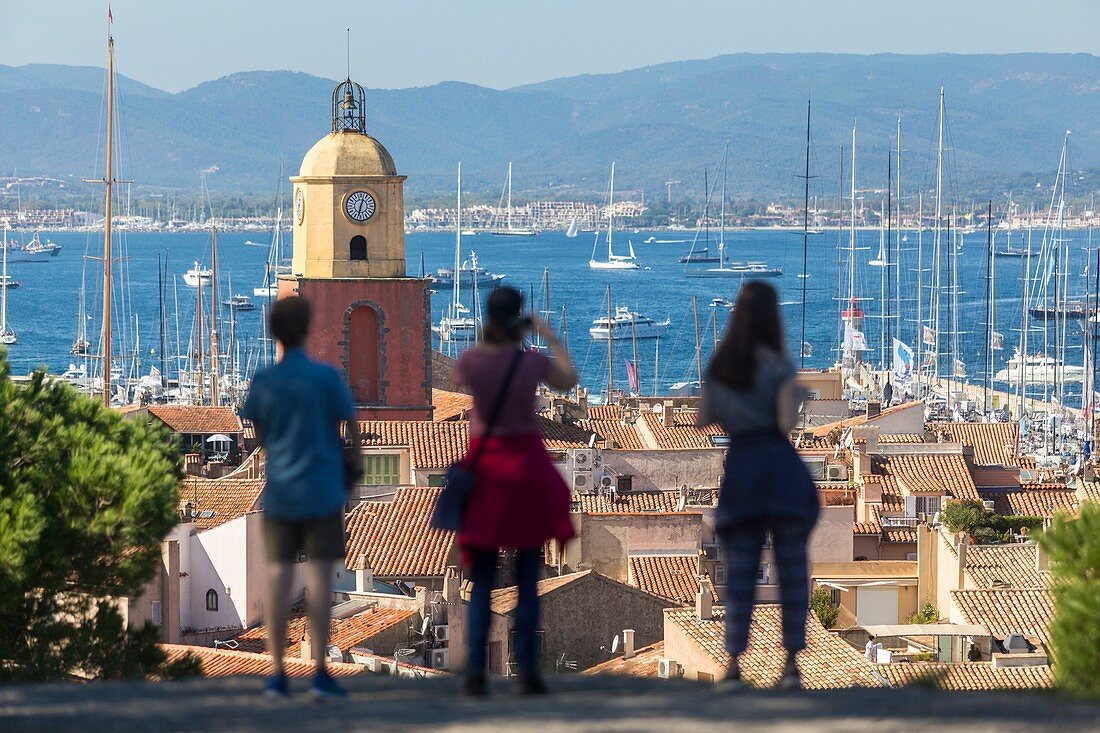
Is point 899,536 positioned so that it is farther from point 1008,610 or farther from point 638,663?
point 638,663

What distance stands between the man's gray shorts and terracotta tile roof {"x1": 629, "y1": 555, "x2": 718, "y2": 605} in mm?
19198

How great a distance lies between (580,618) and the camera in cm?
2517

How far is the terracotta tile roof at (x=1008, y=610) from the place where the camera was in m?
22.8

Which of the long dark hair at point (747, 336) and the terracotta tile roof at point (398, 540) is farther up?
the long dark hair at point (747, 336)

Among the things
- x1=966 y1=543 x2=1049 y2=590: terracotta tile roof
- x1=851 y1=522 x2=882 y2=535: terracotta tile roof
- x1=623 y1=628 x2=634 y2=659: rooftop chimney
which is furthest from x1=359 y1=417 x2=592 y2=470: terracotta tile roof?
x1=623 y1=628 x2=634 y2=659: rooftop chimney

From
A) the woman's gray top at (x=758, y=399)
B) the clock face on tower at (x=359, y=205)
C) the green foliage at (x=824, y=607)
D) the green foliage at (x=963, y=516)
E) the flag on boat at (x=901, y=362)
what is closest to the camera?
the woman's gray top at (x=758, y=399)

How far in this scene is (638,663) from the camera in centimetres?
2305

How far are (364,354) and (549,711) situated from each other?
108 feet

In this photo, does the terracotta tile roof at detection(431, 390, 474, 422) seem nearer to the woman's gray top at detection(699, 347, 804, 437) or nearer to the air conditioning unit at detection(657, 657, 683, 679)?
the air conditioning unit at detection(657, 657, 683, 679)

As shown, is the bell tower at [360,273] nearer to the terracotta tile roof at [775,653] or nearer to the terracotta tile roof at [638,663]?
the terracotta tile roof at [638,663]

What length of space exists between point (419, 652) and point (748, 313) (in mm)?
16627

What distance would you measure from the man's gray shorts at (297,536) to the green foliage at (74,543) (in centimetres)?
665

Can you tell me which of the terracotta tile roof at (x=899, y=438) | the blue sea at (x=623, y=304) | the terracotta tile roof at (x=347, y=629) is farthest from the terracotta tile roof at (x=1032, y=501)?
the blue sea at (x=623, y=304)

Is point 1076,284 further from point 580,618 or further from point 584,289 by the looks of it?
point 580,618
